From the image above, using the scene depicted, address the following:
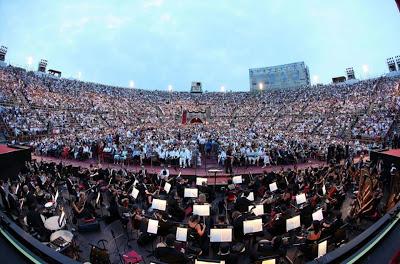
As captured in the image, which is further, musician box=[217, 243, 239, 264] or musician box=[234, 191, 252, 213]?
musician box=[234, 191, 252, 213]

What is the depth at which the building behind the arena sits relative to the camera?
346ft

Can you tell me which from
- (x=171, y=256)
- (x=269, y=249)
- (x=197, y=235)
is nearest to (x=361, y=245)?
(x=269, y=249)

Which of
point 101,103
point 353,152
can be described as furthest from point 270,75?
point 353,152

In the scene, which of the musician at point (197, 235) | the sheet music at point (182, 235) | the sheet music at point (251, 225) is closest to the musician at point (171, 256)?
the sheet music at point (182, 235)

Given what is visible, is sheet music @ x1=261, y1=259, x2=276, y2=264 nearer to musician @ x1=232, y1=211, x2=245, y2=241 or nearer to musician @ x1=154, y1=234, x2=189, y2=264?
musician @ x1=154, y1=234, x2=189, y2=264

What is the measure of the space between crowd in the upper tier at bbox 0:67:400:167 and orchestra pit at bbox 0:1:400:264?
230 mm

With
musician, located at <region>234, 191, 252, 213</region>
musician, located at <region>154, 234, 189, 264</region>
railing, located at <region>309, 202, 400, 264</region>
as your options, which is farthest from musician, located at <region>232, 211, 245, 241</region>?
railing, located at <region>309, 202, 400, 264</region>

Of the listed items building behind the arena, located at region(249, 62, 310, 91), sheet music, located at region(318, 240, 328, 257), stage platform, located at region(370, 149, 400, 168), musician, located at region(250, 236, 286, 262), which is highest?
building behind the arena, located at region(249, 62, 310, 91)

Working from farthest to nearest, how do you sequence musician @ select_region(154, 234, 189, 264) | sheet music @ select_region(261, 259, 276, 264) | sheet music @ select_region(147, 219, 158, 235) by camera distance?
sheet music @ select_region(147, 219, 158, 235)
musician @ select_region(154, 234, 189, 264)
sheet music @ select_region(261, 259, 276, 264)

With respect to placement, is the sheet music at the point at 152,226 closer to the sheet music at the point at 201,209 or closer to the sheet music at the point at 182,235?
the sheet music at the point at 182,235

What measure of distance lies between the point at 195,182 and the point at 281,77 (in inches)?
3949

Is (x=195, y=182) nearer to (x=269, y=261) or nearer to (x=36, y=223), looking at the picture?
(x=36, y=223)

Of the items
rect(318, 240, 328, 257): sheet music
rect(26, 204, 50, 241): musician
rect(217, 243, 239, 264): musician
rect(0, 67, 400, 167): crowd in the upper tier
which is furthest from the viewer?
rect(0, 67, 400, 167): crowd in the upper tier

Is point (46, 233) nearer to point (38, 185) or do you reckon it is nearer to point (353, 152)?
point (38, 185)
